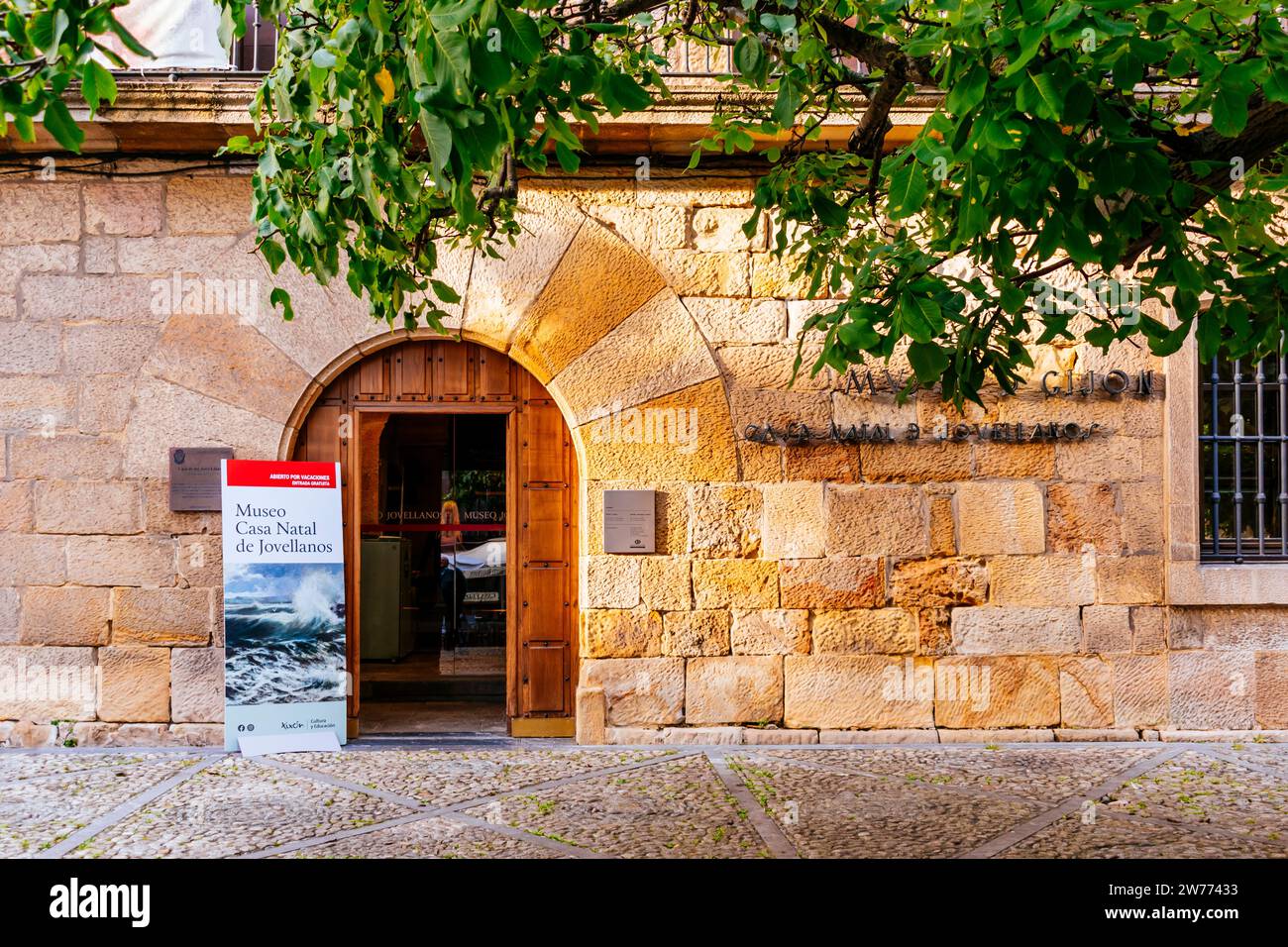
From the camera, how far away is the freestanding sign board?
5.16 m

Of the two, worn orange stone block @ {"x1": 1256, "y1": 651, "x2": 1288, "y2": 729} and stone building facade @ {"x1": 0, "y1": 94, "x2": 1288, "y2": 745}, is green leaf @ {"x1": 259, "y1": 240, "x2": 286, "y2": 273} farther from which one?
worn orange stone block @ {"x1": 1256, "y1": 651, "x2": 1288, "y2": 729}

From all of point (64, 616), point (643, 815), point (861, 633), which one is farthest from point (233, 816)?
point (861, 633)

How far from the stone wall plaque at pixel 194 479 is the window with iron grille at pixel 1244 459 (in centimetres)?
575

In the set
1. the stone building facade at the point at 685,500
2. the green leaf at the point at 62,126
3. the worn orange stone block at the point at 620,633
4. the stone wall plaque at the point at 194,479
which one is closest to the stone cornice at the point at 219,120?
the stone building facade at the point at 685,500

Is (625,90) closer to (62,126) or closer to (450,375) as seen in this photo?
(62,126)

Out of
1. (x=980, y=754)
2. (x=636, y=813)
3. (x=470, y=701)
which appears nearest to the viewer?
(x=636, y=813)

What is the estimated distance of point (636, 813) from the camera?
409cm

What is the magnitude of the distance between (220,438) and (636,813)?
10.5 feet

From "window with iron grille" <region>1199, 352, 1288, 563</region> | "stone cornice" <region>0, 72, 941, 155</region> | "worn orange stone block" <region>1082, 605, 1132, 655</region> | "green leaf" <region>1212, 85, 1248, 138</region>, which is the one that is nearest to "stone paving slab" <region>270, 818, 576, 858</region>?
"green leaf" <region>1212, 85, 1248, 138</region>

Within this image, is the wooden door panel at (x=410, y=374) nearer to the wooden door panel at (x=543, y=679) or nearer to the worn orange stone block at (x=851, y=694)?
the wooden door panel at (x=543, y=679)

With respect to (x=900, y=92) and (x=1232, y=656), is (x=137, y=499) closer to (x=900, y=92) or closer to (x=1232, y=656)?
(x=900, y=92)

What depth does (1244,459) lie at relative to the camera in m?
5.72

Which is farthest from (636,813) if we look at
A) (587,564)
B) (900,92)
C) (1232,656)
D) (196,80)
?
(196,80)

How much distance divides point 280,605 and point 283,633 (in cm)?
15
